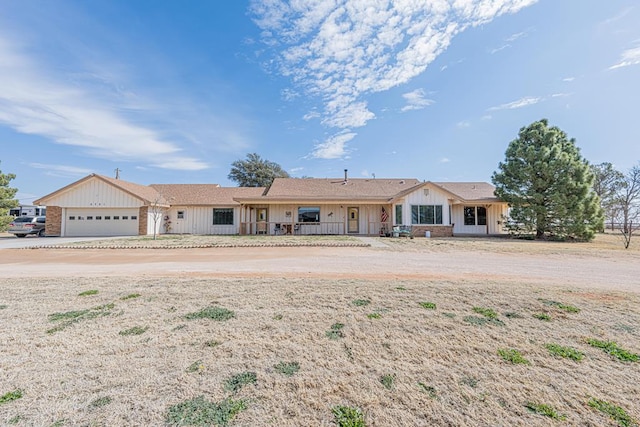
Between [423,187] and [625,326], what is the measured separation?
15.5 m

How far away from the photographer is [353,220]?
20266 mm

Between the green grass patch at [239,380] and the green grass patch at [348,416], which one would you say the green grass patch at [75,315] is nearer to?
the green grass patch at [239,380]

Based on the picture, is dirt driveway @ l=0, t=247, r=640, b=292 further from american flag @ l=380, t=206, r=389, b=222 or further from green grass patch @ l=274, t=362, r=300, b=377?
american flag @ l=380, t=206, r=389, b=222

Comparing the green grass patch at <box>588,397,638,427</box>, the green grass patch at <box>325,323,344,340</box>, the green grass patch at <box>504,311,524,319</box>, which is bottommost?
the green grass patch at <box>588,397,638,427</box>

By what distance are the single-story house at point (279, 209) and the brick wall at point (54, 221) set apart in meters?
0.06

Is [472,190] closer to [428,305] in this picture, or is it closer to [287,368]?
[428,305]

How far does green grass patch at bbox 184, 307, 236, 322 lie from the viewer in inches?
147

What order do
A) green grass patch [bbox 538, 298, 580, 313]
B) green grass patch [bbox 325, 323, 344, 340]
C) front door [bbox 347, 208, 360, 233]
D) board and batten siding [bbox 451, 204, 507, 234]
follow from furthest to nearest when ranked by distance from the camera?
front door [bbox 347, 208, 360, 233] < board and batten siding [bbox 451, 204, 507, 234] < green grass patch [bbox 538, 298, 580, 313] < green grass patch [bbox 325, 323, 344, 340]

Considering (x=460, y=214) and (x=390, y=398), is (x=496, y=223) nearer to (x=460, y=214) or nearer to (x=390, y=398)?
(x=460, y=214)

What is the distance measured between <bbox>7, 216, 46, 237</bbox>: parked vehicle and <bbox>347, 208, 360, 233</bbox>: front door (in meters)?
21.8

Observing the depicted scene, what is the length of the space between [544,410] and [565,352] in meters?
1.23

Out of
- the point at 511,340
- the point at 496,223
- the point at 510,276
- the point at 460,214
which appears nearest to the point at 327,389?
the point at 511,340

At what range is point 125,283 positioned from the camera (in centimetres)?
545

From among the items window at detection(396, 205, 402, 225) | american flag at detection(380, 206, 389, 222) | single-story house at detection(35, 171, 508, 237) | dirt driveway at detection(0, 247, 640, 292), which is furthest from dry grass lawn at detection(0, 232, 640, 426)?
american flag at detection(380, 206, 389, 222)
